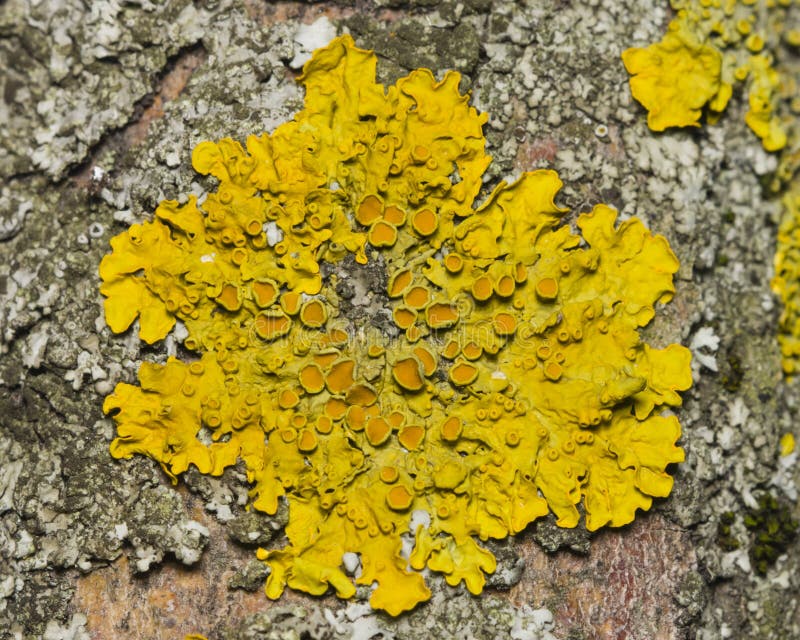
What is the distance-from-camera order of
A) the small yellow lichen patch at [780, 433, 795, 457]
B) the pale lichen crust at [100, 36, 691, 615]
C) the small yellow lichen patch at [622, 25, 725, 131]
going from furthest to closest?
the small yellow lichen patch at [780, 433, 795, 457], the small yellow lichen patch at [622, 25, 725, 131], the pale lichen crust at [100, 36, 691, 615]

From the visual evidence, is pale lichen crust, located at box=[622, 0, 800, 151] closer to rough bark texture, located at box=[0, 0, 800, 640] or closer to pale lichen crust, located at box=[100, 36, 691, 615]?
rough bark texture, located at box=[0, 0, 800, 640]

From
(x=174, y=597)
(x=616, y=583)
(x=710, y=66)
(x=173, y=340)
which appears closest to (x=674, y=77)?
(x=710, y=66)

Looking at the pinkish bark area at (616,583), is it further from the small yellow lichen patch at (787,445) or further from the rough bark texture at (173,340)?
the small yellow lichen patch at (787,445)

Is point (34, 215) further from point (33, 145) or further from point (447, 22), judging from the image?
point (447, 22)

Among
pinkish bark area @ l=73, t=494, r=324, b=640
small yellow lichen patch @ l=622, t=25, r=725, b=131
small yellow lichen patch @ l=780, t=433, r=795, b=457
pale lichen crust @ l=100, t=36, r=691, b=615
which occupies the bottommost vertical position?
pinkish bark area @ l=73, t=494, r=324, b=640

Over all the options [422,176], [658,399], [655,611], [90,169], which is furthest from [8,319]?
[655,611]

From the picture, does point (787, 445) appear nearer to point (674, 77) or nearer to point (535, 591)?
point (535, 591)

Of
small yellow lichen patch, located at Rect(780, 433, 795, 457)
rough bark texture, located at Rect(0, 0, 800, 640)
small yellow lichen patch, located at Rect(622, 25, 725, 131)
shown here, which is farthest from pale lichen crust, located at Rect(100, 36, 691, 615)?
small yellow lichen patch, located at Rect(780, 433, 795, 457)

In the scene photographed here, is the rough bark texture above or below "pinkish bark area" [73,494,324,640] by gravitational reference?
above
